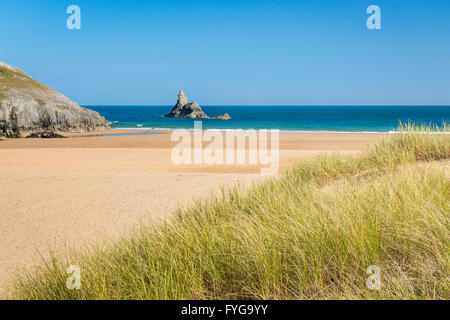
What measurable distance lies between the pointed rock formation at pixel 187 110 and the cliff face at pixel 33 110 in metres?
42.8

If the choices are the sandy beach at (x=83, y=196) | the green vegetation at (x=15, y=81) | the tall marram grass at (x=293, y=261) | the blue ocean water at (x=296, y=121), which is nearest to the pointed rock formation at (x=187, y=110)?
the blue ocean water at (x=296, y=121)

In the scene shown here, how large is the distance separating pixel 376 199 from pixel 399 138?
188 inches

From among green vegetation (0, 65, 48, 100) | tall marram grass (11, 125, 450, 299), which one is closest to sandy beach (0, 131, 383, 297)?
tall marram grass (11, 125, 450, 299)

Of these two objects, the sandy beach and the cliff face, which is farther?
the cliff face

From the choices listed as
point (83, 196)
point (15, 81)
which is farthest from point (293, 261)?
point (15, 81)

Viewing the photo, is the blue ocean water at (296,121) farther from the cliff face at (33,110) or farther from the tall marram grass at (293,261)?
the cliff face at (33,110)

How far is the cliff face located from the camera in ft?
86.9

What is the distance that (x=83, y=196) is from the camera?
845cm

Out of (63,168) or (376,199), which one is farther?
(63,168)

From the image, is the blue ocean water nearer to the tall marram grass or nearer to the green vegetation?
the tall marram grass

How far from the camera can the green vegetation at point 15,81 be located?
28.7m
